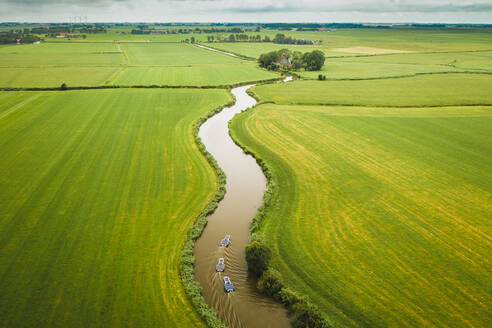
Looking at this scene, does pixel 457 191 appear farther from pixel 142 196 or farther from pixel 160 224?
pixel 142 196

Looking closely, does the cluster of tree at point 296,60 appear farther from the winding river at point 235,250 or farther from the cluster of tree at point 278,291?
the cluster of tree at point 278,291

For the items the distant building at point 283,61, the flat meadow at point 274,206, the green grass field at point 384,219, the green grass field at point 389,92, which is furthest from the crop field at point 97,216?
the distant building at point 283,61

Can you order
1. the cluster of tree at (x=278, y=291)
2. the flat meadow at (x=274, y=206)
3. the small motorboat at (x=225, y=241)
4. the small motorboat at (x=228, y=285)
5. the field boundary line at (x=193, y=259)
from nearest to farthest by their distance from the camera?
1. the cluster of tree at (x=278, y=291)
2. the field boundary line at (x=193, y=259)
3. the flat meadow at (x=274, y=206)
4. the small motorboat at (x=228, y=285)
5. the small motorboat at (x=225, y=241)

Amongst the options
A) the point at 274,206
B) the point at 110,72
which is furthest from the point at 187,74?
the point at 274,206

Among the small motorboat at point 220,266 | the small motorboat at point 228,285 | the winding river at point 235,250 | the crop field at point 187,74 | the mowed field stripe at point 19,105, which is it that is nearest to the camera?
the winding river at point 235,250

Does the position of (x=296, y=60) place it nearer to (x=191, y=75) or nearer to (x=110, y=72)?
(x=191, y=75)

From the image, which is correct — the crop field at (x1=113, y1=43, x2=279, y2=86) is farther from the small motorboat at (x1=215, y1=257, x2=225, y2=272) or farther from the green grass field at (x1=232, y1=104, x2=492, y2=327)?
the small motorboat at (x1=215, y1=257, x2=225, y2=272)

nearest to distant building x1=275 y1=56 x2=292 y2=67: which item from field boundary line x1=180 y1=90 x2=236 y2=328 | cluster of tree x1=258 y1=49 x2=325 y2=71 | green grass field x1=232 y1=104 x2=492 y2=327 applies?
cluster of tree x1=258 y1=49 x2=325 y2=71
